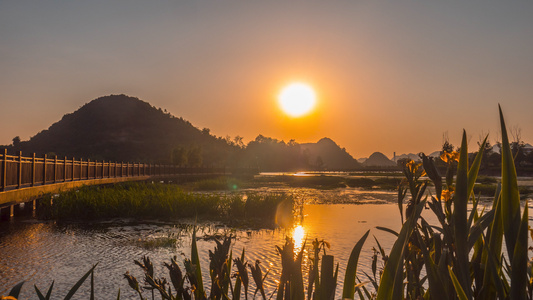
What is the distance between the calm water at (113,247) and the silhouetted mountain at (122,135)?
114961mm

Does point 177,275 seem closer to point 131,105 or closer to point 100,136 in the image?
point 100,136

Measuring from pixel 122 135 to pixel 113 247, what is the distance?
522 feet

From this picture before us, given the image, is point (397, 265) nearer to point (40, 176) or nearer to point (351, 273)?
point (351, 273)

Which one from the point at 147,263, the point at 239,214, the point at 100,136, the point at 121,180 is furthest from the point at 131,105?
the point at 147,263

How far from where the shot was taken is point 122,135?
531ft

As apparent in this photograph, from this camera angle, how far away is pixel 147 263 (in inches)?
67.0

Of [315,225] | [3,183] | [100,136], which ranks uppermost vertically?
[100,136]

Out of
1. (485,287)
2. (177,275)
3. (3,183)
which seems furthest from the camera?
(3,183)

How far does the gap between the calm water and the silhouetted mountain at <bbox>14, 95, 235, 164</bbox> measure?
114961 millimetres

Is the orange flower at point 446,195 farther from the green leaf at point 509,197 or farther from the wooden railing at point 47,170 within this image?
the wooden railing at point 47,170

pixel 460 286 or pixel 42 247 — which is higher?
pixel 460 286

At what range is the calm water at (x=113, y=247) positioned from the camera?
7852 mm

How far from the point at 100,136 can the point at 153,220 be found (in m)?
153

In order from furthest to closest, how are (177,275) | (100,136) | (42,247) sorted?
(100,136) → (42,247) → (177,275)
